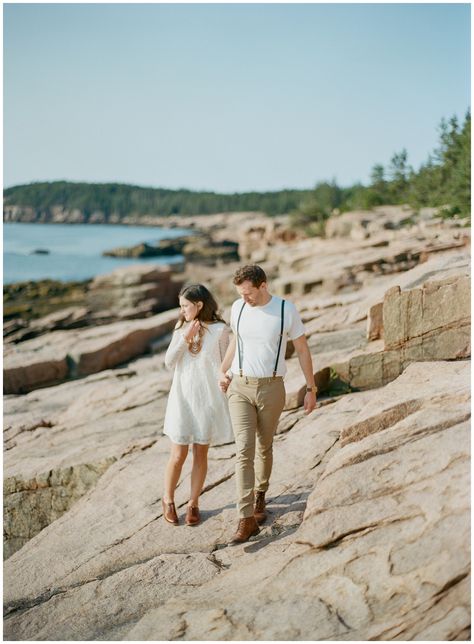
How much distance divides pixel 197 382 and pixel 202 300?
2.54 feet

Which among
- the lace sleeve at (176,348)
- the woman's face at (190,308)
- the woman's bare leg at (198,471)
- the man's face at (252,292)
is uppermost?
the man's face at (252,292)

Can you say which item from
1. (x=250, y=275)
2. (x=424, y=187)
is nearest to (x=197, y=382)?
(x=250, y=275)

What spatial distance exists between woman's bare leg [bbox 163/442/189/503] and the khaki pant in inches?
28.1

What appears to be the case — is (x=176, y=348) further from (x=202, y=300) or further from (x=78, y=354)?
(x=78, y=354)

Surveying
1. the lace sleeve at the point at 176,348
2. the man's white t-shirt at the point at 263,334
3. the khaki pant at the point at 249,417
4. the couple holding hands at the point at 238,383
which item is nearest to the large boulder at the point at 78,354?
the couple holding hands at the point at 238,383

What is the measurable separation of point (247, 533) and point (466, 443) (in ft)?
6.91

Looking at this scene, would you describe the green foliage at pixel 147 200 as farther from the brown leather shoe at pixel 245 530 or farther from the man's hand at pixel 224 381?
the brown leather shoe at pixel 245 530

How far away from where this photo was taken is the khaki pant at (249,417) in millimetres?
5812

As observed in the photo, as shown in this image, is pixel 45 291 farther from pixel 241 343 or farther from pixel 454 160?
pixel 241 343

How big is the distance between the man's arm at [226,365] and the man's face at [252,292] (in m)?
0.43

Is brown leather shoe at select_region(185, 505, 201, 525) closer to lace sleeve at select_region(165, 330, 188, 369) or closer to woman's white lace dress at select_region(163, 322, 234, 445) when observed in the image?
woman's white lace dress at select_region(163, 322, 234, 445)

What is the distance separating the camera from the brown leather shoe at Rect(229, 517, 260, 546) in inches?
229

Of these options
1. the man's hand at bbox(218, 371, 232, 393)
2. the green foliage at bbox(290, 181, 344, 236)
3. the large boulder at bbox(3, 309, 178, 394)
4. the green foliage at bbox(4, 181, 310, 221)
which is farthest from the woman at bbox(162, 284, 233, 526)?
the green foliage at bbox(4, 181, 310, 221)

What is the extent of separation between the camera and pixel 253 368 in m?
5.82
